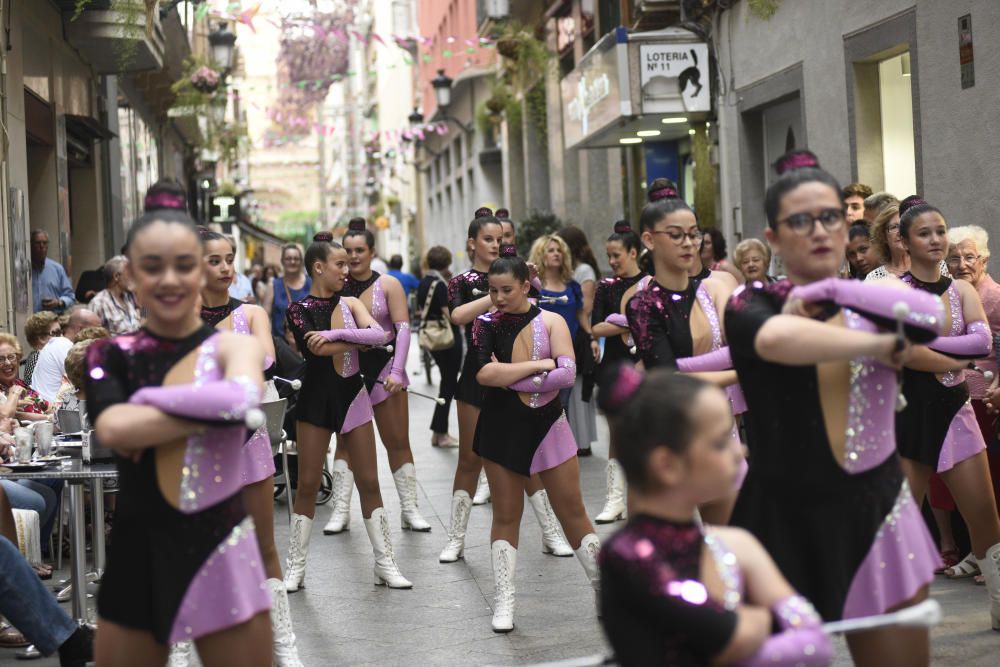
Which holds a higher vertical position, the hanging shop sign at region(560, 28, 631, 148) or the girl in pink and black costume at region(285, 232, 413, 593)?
the hanging shop sign at region(560, 28, 631, 148)

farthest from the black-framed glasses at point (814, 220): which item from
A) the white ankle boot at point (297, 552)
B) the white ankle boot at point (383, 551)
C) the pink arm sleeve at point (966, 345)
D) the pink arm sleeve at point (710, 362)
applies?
the white ankle boot at point (297, 552)

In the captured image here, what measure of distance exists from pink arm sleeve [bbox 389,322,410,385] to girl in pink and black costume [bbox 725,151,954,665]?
5.11 m

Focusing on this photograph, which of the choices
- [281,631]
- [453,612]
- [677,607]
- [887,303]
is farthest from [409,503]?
[677,607]

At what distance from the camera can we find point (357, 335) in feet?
27.0

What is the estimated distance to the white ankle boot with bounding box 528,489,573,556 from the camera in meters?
8.47

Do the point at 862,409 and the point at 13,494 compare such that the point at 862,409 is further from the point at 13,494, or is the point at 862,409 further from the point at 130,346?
the point at 13,494

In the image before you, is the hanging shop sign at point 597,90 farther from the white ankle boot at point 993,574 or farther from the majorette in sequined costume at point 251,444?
the white ankle boot at point 993,574

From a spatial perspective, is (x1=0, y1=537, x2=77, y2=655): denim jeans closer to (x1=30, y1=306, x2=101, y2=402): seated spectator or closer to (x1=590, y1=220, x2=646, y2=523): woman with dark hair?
(x1=30, y1=306, x2=101, y2=402): seated spectator

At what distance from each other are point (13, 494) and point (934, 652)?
5273 mm

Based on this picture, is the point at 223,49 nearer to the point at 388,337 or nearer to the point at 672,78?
the point at 672,78

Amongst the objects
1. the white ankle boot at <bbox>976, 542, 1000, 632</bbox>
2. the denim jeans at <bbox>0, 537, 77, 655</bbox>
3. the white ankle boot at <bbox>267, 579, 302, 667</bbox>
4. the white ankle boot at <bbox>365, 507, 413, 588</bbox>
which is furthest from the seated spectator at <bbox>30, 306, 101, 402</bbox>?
the white ankle boot at <bbox>976, 542, 1000, 632</bbox>

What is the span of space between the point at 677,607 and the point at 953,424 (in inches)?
148

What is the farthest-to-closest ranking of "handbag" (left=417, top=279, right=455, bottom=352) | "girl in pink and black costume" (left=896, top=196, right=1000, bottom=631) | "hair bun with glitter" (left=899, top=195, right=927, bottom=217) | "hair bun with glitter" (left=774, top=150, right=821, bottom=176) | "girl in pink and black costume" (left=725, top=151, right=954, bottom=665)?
1. "handbag" (left=417, top=279, right=455, bottom=352)
2. "hair bun with glitter" (left=899, top=195, right=927, bottom=217)
3. "girl in pink and black costume" (left=896, top=196, right=1000, bottom=631)
4. "hair bun with glitter" (left=774, top=150, right=821, bottom=176)
5. "girl in pink and black costume" (left=725, top=151, right=954, bottom=665)

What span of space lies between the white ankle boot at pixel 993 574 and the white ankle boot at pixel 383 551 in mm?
3292
